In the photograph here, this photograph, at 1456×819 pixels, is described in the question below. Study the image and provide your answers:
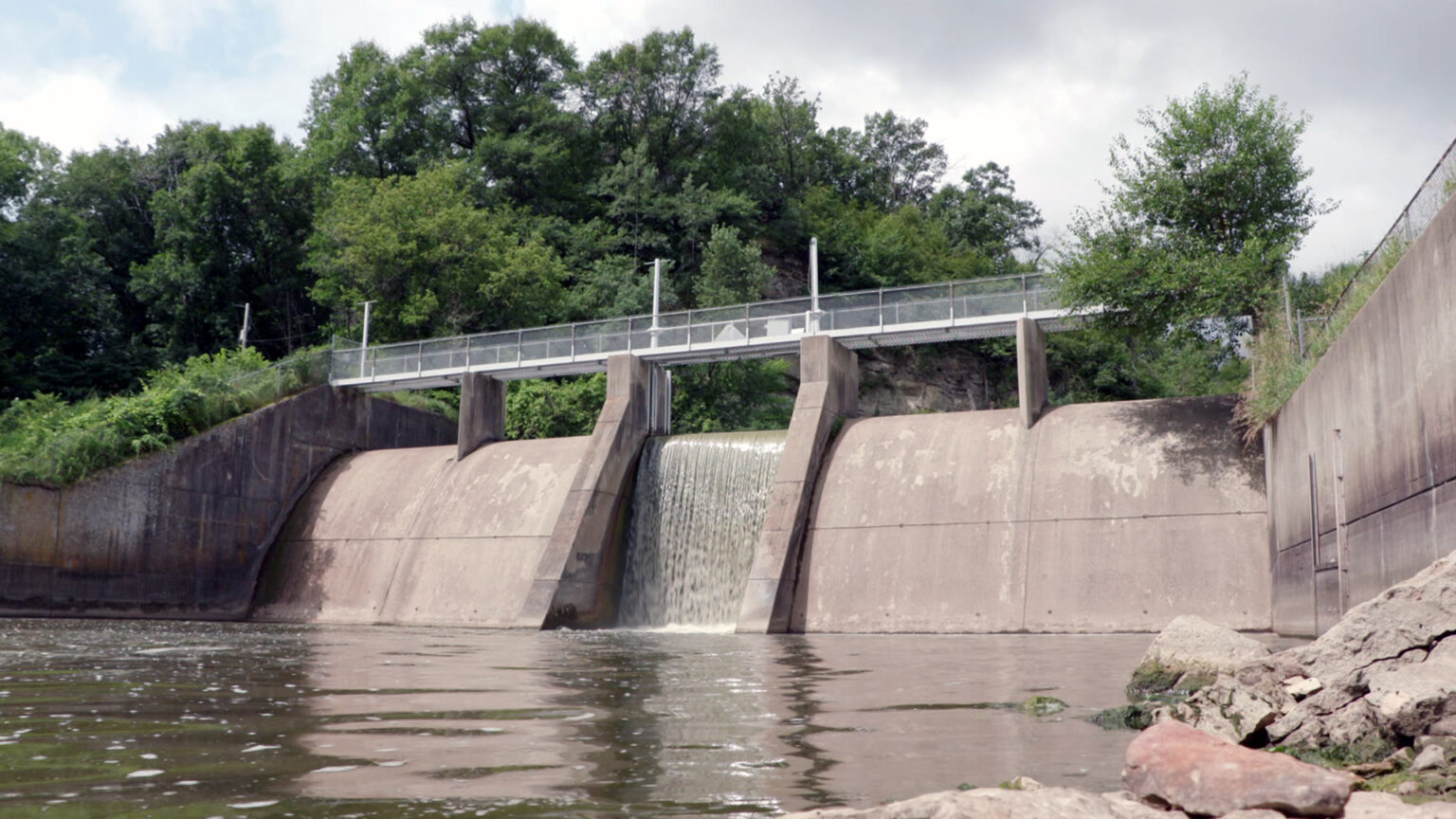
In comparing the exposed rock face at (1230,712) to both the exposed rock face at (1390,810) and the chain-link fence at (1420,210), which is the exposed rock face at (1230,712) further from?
the chain-link fence at (1420,210)

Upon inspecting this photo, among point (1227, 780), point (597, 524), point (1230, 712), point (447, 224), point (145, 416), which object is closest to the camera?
point (1227, 780)

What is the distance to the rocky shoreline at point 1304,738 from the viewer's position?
367 cm

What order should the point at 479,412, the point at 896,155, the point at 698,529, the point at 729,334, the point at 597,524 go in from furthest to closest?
1. the point at 896,155
2. the point at 479,412
3. the point at 729,334
4. the point at 698,529
5. the point at 597,524

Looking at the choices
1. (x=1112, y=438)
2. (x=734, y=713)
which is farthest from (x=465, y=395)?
(x=734, y=713)

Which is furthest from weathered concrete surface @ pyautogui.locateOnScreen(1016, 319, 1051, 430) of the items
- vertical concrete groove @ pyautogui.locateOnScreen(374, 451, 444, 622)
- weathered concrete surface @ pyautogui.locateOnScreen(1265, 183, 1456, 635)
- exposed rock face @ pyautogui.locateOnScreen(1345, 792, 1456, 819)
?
exposed rock face @ pyautogui.locateOnScreen(1345, 792, 1456, 819)

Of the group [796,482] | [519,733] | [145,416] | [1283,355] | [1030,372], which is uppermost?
[1030,372]

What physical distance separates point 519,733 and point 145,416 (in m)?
25.3

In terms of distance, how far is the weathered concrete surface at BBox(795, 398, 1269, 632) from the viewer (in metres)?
20.1

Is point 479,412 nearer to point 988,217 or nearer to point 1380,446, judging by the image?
point 1380,446

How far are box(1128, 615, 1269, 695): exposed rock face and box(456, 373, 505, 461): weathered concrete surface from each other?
2380cm

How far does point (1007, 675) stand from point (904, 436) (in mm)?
14678

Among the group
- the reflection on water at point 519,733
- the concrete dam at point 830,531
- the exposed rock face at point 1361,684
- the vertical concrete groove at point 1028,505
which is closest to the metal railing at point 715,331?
the concrete dam at point 830,531

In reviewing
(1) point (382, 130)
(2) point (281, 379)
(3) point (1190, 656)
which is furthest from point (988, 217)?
(3) point (1190, 656)

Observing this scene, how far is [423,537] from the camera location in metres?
27.8
